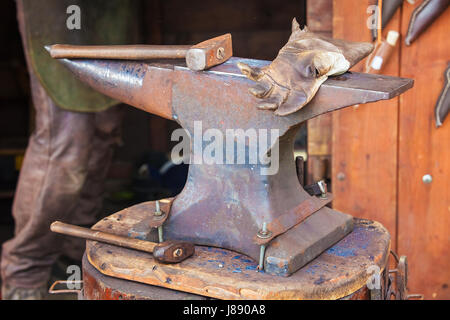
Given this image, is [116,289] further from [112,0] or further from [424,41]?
[112,0]

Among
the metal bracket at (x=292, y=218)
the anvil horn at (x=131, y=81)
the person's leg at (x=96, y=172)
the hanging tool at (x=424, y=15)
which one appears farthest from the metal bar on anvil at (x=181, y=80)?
the person's leg at (x=96, y=172)

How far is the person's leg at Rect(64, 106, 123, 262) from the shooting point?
2.71m

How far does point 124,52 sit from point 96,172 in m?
1.58

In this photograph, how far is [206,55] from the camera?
4.16ft

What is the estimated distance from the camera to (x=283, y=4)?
11.0 feet

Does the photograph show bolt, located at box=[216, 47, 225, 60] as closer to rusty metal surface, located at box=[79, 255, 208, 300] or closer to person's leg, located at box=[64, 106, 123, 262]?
rusty metal surface, located at box=[79, 255, 208, 300]

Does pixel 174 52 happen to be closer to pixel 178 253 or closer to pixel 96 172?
pixel 178 253

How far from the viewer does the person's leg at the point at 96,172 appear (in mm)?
2705

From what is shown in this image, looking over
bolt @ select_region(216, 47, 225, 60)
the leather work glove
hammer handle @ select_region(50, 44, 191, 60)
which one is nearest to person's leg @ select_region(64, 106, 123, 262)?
hammer handle @ select_region(50, 44, 191, 60)

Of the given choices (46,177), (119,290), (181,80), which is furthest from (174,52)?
(46,177)

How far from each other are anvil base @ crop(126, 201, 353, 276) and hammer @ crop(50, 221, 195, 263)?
0.31ft

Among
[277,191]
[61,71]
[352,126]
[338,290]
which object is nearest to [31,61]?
[61,71]

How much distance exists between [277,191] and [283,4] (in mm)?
2206

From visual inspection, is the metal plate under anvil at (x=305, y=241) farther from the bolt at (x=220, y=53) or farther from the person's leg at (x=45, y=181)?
the person's leg at (x=45, y=181)
